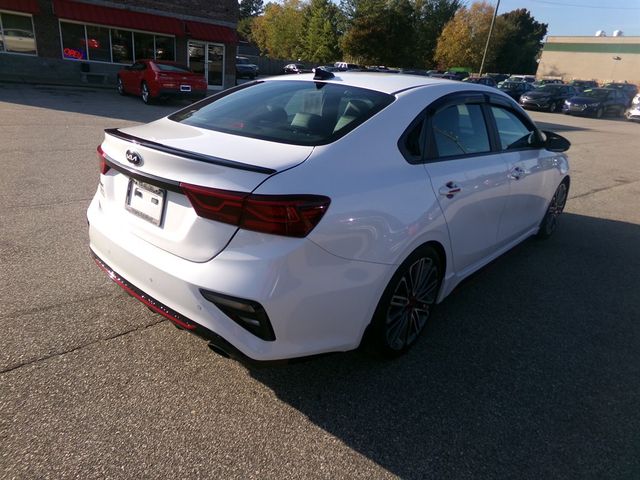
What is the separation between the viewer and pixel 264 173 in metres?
2.08

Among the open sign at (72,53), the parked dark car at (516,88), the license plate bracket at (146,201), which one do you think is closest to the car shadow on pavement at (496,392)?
the license plate bracket at (146,201)

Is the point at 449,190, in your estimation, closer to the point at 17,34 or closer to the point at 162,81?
the point at 162,81

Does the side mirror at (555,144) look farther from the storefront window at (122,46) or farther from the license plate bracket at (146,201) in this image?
the storefront window at (122,46)

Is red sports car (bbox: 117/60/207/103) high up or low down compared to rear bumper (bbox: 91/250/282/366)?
down

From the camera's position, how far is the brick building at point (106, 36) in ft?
65.9

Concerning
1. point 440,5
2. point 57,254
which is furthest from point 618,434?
point 440,5

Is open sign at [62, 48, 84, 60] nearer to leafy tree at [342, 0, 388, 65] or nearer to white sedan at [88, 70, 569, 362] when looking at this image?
white sedan at [88, 70, 569, 362]

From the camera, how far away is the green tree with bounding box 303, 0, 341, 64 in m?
57.9

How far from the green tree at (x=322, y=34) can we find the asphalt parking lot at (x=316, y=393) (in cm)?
5773

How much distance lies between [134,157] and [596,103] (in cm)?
3296

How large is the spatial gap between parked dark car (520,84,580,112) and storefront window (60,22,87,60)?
25271 millimetres

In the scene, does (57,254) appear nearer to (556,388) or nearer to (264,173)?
(264,173)

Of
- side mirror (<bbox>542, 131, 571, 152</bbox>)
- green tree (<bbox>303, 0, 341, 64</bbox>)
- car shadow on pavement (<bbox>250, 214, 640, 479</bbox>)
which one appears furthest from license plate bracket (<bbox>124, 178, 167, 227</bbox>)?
green tree (<bbox>303, 0, 341, 64</bbox>)

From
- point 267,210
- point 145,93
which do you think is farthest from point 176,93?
point 267,210
